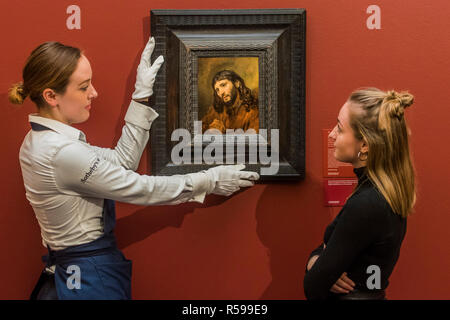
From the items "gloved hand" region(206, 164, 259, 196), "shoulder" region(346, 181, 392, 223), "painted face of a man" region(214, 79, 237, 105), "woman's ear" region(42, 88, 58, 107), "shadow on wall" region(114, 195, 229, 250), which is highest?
"painted face of a man" region(214, 79, 237, 105)

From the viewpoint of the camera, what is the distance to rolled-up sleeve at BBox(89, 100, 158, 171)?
1609 mm

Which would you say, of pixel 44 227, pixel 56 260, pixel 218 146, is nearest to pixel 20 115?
pixel 44 227

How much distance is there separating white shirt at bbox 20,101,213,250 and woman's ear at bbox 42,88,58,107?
0.06m

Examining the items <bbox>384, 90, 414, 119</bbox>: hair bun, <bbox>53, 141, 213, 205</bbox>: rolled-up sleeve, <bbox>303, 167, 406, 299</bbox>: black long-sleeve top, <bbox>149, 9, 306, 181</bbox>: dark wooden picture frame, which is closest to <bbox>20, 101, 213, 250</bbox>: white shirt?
<bbox>53, 141, 213, 205</bbox>: rolled-up sleeve

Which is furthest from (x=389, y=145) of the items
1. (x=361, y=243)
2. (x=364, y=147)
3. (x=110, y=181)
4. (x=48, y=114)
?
(x=48, y=114)

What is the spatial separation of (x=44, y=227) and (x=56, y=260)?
115mm

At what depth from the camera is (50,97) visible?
137cm

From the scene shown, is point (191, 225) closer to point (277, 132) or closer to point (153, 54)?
point (277, 132)

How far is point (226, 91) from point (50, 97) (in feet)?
2.04

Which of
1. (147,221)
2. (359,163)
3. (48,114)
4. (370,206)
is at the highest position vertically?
(48,114)

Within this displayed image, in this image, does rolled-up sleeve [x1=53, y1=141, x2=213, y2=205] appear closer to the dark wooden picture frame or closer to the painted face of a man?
the dark wooden picture frame

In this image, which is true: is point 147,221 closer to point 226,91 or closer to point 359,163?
point 226,91

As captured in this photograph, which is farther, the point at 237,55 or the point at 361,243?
the point at 237,55

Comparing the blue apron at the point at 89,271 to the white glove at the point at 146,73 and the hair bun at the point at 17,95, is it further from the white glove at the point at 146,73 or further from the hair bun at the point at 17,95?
the white glove at the point at 146,73
